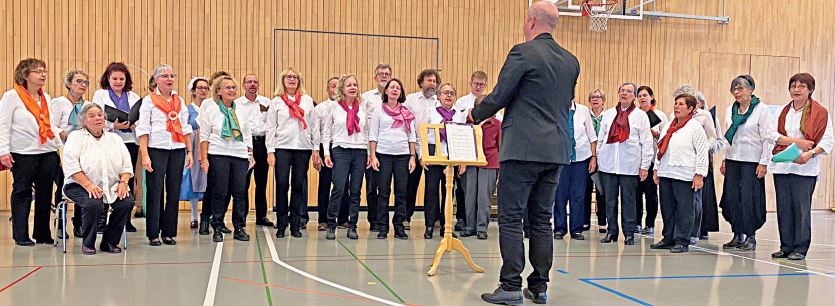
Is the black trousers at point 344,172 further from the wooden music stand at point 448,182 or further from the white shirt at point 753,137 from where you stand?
the white shirt at point 753,137

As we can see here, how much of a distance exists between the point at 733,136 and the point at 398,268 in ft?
11.2

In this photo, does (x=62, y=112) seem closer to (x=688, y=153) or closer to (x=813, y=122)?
(x=688, y=153)

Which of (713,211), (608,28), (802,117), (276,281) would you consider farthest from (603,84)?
(276,281)

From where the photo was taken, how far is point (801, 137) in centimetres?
548

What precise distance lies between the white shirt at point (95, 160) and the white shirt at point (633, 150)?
4.31 metres

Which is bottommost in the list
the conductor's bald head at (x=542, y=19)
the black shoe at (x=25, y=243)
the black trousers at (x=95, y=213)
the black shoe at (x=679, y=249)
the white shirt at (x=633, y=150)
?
the black shoe at (x=25, y=243)

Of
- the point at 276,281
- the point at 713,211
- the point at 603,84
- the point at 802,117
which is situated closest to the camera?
the point at 276,281

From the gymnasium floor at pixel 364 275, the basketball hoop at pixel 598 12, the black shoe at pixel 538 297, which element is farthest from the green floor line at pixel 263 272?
the basketball hoop at pixel 598 12

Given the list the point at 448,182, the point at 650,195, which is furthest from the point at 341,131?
the point at 650,195

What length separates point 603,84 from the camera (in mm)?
10594

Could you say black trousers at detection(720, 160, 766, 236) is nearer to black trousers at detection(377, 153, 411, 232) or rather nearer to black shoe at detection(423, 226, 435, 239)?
black shoe at detection(423, 226, 435, 239)

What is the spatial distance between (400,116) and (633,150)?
2.20 metres

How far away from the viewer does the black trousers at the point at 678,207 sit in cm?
583

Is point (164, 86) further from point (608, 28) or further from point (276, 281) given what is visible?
point (608, 28)
